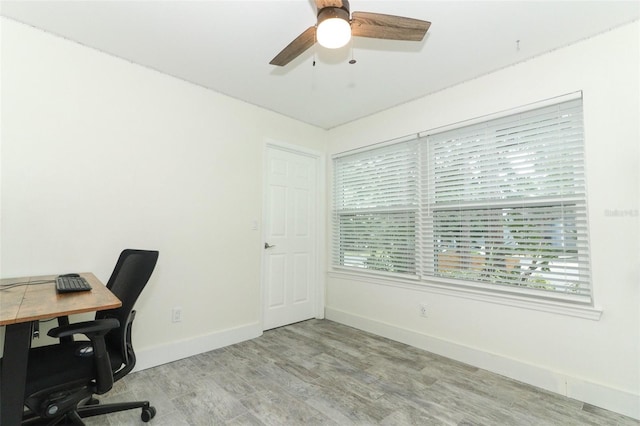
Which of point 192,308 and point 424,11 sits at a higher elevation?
point 424,11

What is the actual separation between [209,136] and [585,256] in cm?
330

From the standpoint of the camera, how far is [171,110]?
279 centimetres

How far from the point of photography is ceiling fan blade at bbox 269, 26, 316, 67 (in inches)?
67.6

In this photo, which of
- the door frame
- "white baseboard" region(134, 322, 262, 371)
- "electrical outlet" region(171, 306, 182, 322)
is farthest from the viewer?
the door frame

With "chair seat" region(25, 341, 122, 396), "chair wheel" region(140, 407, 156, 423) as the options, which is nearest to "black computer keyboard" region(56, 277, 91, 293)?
"chair seat" region(25, 341, 122, 396)

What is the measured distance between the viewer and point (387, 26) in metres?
1.65

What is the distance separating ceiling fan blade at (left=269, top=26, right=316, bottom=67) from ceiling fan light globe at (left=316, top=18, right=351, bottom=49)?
0.13 meters

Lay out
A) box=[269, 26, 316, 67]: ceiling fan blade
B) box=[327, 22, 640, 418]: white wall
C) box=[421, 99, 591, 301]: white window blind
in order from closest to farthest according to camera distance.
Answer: box=[269, 26, 316, 67]: ceiling fan blade
box=[327, 22, 640, 418]: white wall
box=[421, 99, 591, 301]: white window blind

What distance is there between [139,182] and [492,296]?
124 inches

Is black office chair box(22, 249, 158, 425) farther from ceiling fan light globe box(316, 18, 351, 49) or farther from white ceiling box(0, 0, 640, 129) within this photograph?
white ceiling box(0, 0, 640, 129)

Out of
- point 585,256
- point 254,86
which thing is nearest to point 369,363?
point 585,256

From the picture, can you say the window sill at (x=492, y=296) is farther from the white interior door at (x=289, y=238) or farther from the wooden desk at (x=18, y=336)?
the wooden desk at (x=18, y=336)

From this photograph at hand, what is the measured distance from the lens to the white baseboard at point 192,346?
2521 millimetres

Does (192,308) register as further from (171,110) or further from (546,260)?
(546,260)
